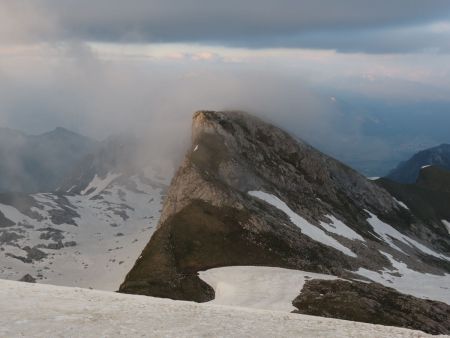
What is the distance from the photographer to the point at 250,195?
112m

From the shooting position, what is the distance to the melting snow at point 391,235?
14112cm


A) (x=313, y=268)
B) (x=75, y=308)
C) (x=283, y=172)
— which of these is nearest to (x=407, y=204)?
(x=283, y=172)

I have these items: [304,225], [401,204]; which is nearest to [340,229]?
[304,225]

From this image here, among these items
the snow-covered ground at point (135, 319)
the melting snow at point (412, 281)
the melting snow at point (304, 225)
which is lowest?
the melting snow at point (412, 281)

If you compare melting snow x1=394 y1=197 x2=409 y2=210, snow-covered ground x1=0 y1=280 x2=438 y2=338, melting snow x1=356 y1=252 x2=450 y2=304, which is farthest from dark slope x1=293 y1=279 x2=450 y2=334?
melting snow x1=394 y1=197 x2=409 y2=210

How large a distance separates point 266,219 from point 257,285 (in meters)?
29.7

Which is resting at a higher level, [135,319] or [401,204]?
[135,319]

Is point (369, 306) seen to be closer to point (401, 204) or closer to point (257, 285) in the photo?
point (257, 285)

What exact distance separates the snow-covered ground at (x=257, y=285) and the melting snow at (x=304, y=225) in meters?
28.6

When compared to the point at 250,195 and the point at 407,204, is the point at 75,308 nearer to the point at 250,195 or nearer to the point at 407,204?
the point at 250,195

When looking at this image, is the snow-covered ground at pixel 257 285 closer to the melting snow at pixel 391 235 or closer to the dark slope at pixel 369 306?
the dark slope at pixel 369 306

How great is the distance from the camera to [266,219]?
9506 centimetres

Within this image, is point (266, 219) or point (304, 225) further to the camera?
point (304, 225)

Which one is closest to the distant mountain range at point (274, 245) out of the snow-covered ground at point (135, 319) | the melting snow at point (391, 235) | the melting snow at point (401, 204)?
the melting snow at point (391, 235)
